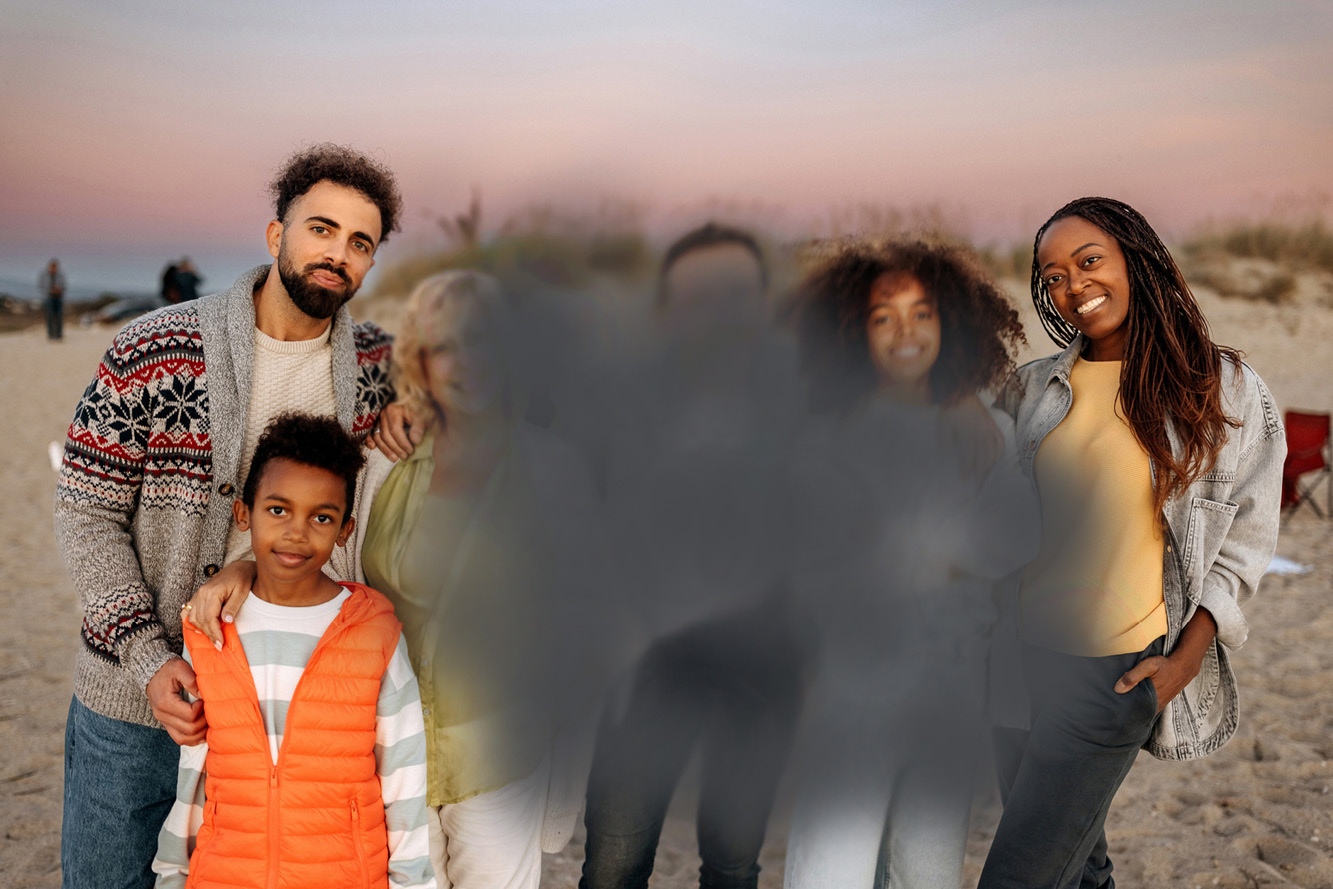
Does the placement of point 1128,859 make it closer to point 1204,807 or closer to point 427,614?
point 1204,807

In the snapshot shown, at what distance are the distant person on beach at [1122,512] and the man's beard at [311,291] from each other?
3.54 ft

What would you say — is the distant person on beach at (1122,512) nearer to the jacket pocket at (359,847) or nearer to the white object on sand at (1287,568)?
the jacket pocket at (359,847)

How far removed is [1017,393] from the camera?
138cm

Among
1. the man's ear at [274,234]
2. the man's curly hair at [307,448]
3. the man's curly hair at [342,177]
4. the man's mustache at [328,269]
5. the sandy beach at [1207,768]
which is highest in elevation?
the man's curly hair at [342,177]

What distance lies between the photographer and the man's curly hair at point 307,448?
4.33 ft

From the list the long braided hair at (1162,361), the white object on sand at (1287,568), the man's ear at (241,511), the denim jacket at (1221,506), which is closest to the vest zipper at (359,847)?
the man's ear at (241,511)

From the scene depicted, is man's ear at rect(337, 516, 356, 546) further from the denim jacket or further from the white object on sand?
the white object on sand

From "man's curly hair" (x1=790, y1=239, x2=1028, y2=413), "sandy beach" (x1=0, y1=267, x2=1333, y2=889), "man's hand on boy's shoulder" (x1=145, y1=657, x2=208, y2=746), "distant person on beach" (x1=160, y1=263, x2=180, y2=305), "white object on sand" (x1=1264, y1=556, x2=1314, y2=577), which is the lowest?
"sandy beach" (x1=0, y1=267, x2=1333, y2=889)

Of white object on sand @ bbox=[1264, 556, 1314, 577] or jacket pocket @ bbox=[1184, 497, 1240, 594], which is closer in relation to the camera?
jacket pocket @ bbox=[1184, 497, 1240, 594]

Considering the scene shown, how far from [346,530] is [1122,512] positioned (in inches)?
49.9

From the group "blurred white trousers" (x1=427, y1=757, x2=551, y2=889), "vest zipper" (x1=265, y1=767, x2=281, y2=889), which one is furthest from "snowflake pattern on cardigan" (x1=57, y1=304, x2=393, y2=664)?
"blurred white trousers" (x1=427, y1=757, x2=551, y2=889)

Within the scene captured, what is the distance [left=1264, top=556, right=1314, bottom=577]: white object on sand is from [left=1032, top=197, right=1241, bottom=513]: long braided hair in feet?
15.8

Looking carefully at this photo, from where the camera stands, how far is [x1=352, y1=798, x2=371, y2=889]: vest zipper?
1.32m

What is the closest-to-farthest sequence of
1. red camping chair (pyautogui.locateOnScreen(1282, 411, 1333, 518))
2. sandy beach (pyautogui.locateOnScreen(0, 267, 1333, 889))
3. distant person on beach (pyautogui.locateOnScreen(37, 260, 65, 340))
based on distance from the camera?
sandy beach (pyautogui.locateOnScreen(0, 267, 1333, 889))
red camping chair (pyautogui.locateOnScreen(1282, 411, 1333, 518))
distant person on beach (pyautogui.locateOnScreen(37, 260, 65, 340))
